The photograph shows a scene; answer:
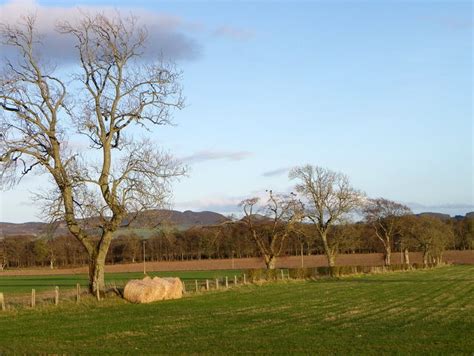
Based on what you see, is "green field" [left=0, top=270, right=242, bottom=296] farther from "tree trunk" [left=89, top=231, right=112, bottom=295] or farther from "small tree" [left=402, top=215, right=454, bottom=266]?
"small tree" [left=402, top=215, right=454, bottom=266]

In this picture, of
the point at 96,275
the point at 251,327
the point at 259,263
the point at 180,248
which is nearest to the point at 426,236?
the point at 259,263

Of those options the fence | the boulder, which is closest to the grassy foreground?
the boulder

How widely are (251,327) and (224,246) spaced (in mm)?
112878

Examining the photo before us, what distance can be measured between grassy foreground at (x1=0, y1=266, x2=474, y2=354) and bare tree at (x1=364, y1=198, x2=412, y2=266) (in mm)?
71790

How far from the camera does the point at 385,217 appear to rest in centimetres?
10412

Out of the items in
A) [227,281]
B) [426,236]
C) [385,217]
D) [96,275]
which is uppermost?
[385,217]

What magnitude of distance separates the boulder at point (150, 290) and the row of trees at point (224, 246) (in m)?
72.0

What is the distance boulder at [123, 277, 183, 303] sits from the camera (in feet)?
104

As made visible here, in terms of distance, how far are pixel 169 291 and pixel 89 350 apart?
59.2ft

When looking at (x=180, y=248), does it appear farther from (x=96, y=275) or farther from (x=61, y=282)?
(x=96, y=275)

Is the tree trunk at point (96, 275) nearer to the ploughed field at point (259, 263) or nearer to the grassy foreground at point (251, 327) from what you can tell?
the grassy foreground at point (251, 327)

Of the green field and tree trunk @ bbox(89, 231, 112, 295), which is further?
the green field

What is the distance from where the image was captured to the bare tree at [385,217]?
102m

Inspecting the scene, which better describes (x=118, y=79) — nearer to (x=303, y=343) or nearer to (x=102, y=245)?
(x=102, y=245)
